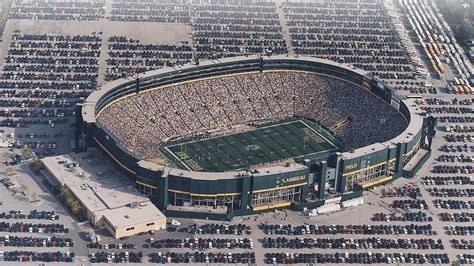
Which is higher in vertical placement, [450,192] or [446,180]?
[446,180]

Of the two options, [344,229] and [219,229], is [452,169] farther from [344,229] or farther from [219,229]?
[219,229]

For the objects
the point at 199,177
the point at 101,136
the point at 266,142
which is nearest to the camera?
the point at 199,177

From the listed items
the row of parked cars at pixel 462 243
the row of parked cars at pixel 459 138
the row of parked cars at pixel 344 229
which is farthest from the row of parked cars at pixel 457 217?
the row of parked cars at pixel 459 138

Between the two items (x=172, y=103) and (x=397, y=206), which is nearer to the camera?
(x=397, y=206)

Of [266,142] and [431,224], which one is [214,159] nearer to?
[266,142]

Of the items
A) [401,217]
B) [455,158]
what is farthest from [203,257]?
[455,158]

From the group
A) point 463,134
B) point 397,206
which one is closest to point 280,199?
point 397,206

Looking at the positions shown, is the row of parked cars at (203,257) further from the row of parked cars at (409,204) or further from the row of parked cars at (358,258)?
the row of parked cars at (409,204)
